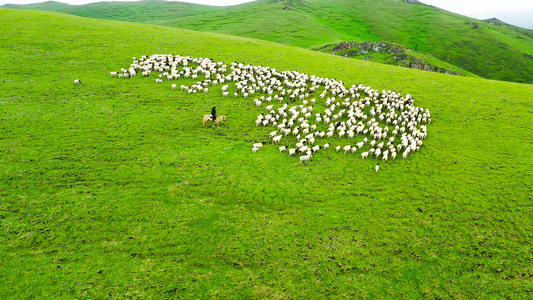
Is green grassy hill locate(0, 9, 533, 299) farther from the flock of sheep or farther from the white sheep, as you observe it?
the flock of sheep

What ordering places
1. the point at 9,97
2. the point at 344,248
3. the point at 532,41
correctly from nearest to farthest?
the point at 344,248
the point at 9,97
the point at 532,41

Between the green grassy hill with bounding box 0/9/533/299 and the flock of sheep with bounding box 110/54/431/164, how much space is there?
158 centimetres

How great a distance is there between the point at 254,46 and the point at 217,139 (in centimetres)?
3730

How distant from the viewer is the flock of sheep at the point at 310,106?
953 inches

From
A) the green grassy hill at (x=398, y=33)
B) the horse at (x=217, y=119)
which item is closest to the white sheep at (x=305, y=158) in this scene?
the horse at (x=217, y=119)

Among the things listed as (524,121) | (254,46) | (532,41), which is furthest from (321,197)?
(532,41)

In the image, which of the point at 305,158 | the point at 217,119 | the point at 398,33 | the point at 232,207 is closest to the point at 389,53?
the point at 217,119

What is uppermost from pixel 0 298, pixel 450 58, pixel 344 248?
pixel 450 58

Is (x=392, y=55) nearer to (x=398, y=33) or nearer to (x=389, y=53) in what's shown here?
(x=389, y=53)

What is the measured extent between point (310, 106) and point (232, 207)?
57.3 ft

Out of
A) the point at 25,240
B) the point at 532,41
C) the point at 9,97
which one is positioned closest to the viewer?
the point at 25,240

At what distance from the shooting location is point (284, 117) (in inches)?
1111

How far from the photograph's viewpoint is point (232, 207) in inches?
661

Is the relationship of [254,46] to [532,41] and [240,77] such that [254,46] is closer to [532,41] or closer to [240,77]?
[240,77]
